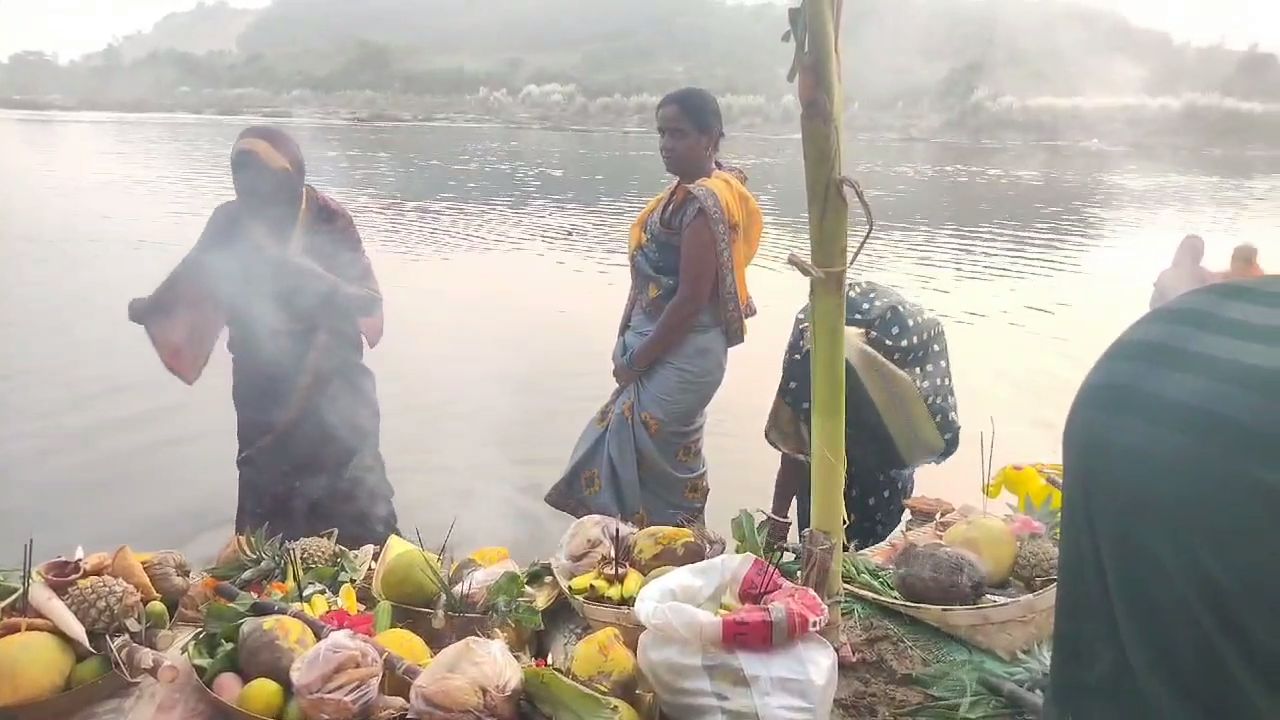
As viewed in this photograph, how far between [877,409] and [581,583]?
137 centimetres

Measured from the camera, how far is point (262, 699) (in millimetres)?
1542

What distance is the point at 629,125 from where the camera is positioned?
329cm

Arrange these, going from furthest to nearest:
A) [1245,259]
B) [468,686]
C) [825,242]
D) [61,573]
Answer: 1. [1245,259]
2. [61,573]
3. [825,242]
4. [468,686]

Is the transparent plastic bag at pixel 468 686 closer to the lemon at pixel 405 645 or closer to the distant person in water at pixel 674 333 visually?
the lemon at pixel 405 645

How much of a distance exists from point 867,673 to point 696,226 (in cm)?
144

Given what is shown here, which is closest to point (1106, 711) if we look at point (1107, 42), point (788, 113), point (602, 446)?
point (602, 446)

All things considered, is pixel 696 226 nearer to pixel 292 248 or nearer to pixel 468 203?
pixel 468 203

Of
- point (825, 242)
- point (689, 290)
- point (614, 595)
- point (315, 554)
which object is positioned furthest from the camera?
Result: point (689, 290)

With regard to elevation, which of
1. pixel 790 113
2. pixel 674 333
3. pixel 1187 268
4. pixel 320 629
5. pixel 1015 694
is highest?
pixel 790 113

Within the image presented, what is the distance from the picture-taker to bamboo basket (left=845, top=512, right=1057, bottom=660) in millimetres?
1932

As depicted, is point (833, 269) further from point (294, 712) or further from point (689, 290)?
point (689, 290)

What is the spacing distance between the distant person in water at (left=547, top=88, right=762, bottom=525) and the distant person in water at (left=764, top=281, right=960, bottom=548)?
257 millimetres

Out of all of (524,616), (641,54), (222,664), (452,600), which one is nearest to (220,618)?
(222,664)

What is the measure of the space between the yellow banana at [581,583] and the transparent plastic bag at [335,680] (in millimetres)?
484
